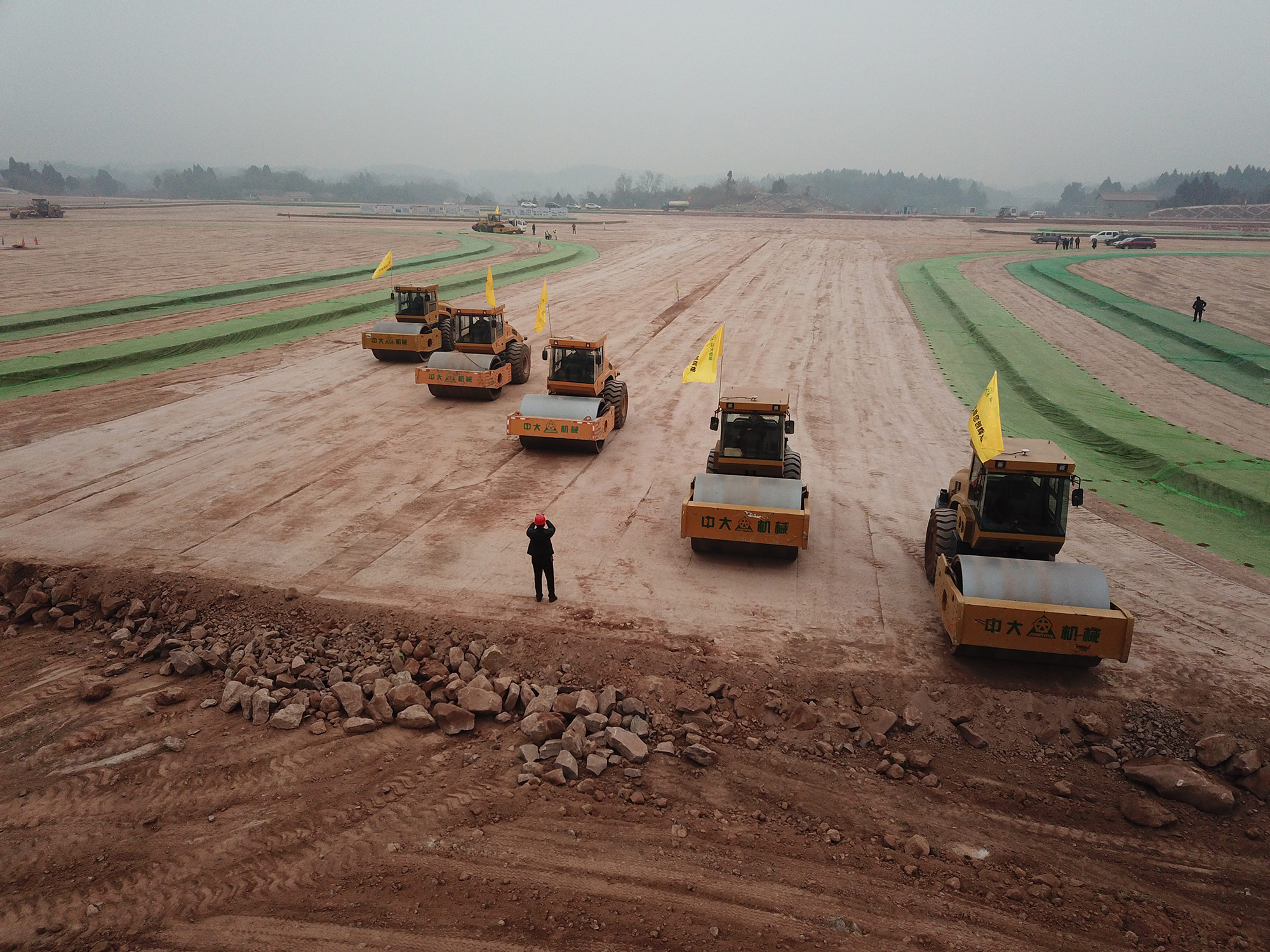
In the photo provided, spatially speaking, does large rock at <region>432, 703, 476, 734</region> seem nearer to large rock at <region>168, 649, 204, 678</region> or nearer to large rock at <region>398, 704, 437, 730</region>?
large rock at <region>398, 704, 437, 730</region>

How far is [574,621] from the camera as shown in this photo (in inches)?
420

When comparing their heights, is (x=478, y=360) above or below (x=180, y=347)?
above

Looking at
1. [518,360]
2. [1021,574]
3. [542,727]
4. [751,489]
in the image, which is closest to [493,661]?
[542,727]

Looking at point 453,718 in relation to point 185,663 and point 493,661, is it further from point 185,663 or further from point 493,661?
point 185,663

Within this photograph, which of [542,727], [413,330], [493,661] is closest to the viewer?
[542,727]

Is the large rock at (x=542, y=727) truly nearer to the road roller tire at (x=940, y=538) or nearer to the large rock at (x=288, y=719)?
the large rock at (x=288, y=719)

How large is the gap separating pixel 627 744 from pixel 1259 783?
6.02 metres

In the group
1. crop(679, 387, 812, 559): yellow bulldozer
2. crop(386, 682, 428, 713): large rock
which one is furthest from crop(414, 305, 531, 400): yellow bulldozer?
crop(386, 682, 428, 713): large rock

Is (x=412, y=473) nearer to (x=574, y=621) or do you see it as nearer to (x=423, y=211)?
(x=574, y=621)

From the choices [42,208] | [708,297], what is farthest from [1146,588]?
[42,208]

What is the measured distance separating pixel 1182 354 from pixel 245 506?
28.3m

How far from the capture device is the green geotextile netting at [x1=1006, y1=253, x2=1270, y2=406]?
79.7ft

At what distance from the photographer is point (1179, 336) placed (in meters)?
29.8

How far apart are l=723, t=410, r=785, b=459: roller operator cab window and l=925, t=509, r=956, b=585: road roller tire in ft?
8.65
